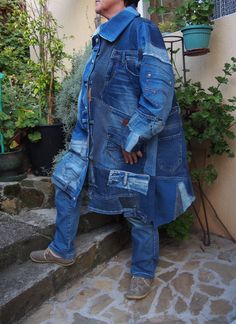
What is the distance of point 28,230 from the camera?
9.48ft

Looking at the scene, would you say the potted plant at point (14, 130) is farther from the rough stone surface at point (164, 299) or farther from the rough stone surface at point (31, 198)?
the rough stone surface at point (164, 299)

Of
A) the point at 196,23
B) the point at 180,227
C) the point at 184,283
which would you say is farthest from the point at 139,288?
the point at 196,23

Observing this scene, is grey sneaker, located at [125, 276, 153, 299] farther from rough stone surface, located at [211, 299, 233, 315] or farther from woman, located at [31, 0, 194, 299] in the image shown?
rough stone surface, located at [211, 299, 233, 315]

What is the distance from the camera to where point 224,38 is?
10.3 ft

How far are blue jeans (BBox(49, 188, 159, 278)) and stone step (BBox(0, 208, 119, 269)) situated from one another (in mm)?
242

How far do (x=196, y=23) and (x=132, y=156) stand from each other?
144cm

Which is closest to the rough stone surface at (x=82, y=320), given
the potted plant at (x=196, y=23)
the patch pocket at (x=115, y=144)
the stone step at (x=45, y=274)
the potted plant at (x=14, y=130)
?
the stone step at (x=45, y=274)

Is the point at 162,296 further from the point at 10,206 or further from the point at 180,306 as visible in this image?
the point at 10,206

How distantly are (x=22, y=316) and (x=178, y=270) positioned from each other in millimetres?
1232

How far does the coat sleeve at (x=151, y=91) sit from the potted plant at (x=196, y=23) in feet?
3.04

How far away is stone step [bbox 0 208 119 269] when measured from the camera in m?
2.66

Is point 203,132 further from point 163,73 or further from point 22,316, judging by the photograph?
point 22,316

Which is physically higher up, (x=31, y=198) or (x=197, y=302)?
(x=31, y=198)

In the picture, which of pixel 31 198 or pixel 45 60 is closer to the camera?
pixel 31 198
